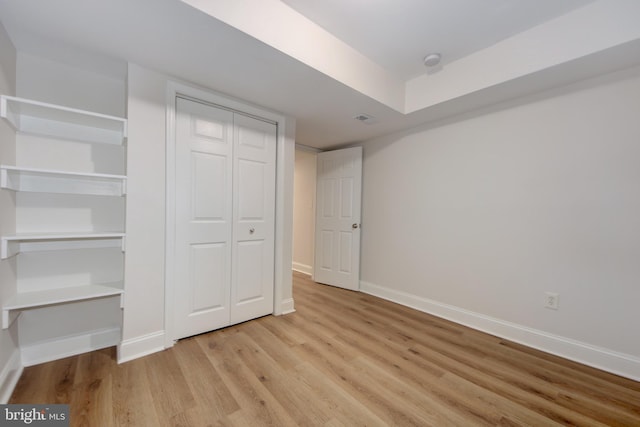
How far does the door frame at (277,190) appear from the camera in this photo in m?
2.02

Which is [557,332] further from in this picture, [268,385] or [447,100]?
[268,385]

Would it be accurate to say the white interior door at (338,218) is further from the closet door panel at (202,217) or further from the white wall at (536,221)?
the closet door panel at (202,217)

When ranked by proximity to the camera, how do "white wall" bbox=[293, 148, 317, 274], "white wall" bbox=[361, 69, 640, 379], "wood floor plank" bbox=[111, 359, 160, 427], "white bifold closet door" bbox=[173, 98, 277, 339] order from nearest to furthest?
"wood floor plank" bbox=[111, 359, 160, 427]
"white wall" bbox=[361, 69, 640, 379]
"white bifold closet door" bbox=[173, 98, 277, 339]
"white wall" bbox=[293, 148, 317, 274]

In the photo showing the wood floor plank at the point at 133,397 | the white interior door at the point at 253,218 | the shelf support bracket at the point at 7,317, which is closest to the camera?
the wood floor plank at the point at 133,397

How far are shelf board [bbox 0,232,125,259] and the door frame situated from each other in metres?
0.39

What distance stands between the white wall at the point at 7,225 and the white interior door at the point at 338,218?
311cm

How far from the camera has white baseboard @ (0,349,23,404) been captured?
143cm

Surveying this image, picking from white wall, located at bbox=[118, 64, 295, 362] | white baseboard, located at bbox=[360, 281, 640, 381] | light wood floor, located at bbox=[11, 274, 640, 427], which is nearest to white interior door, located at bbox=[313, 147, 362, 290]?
white baseboard, located at bbox=[360, 281, 640, 381]

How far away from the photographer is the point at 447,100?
2389mm

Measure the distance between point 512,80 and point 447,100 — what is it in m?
0.49

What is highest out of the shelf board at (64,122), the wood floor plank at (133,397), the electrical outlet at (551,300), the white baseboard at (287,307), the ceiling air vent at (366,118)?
the ceiling air vent at (366,118)

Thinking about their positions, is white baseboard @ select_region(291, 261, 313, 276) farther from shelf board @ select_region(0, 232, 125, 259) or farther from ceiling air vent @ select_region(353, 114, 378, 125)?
shelf board @ select_region(0, 232, 125, 259)

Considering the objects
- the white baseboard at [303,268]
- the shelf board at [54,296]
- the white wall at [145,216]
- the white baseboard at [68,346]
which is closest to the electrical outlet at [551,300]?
the white baseboard at [303,268]

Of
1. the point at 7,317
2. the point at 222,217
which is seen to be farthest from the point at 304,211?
the point at 7,317
